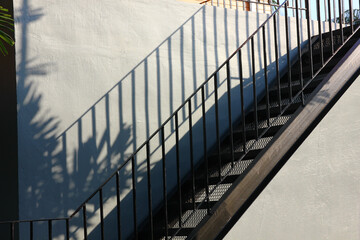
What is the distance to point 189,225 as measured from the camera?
18.5ft

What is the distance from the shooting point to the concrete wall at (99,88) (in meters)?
6.04

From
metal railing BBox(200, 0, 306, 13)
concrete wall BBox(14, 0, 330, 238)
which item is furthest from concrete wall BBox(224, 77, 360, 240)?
metal railing BBox(200, 0, 306, 13)

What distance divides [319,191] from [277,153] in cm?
333

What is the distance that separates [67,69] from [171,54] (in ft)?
4.32

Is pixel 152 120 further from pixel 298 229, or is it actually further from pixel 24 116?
pixel 298 229

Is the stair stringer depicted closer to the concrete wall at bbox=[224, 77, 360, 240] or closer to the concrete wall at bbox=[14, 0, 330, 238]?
the concrete wall at bbox=[14, 0, 330, 238]

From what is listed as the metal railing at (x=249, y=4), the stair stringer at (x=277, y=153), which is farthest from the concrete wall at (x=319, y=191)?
the stair stringer at (x=277, y=153)

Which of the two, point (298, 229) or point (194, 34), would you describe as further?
point (298, 229)

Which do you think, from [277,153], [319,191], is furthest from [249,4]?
[277,153]

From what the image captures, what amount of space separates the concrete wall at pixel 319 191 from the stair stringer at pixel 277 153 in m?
2.37

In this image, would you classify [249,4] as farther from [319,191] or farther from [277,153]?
[277,153]

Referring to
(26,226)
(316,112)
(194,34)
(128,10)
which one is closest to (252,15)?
(194,34)

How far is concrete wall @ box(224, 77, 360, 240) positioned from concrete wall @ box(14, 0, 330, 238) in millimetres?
1379

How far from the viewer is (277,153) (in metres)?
5.58
